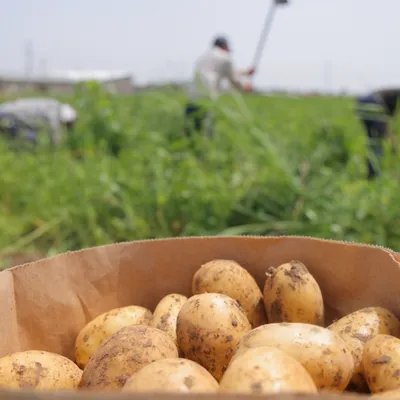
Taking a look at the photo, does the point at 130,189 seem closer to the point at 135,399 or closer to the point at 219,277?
the point at 219,277

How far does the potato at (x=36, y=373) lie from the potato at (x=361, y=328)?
58cm

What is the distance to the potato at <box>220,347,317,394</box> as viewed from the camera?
86cm

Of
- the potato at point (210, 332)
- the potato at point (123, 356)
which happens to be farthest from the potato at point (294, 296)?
the potato at point (123, 356)

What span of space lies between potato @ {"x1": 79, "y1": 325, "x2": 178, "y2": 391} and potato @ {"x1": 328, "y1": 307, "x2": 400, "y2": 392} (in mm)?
380

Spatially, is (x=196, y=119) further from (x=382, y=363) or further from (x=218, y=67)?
(x=382, y=363)

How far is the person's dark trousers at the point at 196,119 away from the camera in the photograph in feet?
15.4

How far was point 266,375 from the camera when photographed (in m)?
0.87

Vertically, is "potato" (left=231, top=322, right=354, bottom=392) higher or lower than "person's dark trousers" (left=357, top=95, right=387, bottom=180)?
higher

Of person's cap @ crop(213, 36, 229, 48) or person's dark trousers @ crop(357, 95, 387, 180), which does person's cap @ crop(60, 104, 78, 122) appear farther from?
person's dark trousers @ crop(357, 95, 387, 180)

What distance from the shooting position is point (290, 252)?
4.86 ft

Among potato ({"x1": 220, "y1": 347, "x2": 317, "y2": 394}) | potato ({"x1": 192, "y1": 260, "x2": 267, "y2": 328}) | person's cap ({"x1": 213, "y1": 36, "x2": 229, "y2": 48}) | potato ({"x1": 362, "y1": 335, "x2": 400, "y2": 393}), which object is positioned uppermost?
potato ({"x1": 220, "y1": 347, "x2": 317, "y2": 394})

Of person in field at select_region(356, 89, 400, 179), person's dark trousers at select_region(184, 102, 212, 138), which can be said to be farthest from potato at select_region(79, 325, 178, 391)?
person in field at select_region(356, 89, 400, 179)

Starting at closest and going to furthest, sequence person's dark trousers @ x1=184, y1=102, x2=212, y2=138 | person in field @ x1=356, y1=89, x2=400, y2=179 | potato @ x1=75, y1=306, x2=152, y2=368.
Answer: potato @ x1=75, y1=306, x2=152, y2=368 → person's dark trousers @ x1=184, y1=102, x2=212, y2=138 → person in field @ x1=356, y1=89, x2=400, y2=179

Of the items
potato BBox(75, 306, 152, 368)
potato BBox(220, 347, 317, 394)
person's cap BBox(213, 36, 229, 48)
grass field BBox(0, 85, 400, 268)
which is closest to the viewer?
potato BBox(220, 347, 317, 394)
